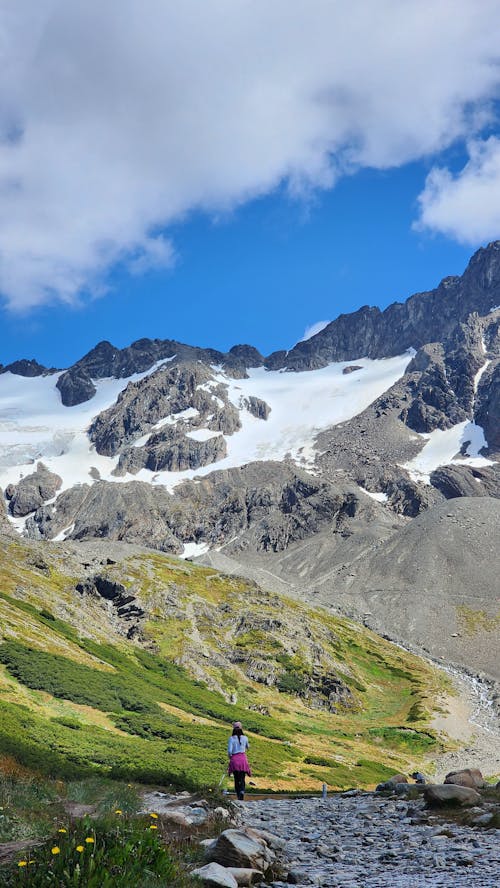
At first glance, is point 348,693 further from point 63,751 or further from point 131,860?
point 131,860

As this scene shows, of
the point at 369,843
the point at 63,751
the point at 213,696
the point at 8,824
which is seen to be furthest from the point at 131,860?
the point at 213,696

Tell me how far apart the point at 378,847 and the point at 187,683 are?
65.9 metres

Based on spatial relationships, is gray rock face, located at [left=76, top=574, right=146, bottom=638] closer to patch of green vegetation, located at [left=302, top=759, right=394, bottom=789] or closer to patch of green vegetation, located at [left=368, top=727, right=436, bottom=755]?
patch of green vegetation, located at [left=368, top=727, right=436, bottom=755]

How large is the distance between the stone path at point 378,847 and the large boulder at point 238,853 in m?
0.62

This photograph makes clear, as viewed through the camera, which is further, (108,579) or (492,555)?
(492,555)

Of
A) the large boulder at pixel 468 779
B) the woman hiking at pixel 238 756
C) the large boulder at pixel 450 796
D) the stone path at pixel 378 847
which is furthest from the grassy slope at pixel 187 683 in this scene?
the large boulder at pixel 468 779

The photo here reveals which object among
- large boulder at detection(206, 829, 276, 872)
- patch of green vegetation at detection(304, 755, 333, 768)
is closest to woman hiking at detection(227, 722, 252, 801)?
large boulder at detection(206, 829, 276, 872)

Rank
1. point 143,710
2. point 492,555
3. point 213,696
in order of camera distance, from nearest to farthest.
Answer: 1. point 143,710
2. point 213,696
3. point 492,555

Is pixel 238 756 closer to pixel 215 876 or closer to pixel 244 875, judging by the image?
pixel 244 875

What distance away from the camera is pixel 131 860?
964cm

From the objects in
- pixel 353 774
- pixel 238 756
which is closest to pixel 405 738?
pixel 353 774

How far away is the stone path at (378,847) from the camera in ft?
43.0

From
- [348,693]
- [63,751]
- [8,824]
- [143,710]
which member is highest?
[8,824]

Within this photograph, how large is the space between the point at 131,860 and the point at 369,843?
10534 mm
